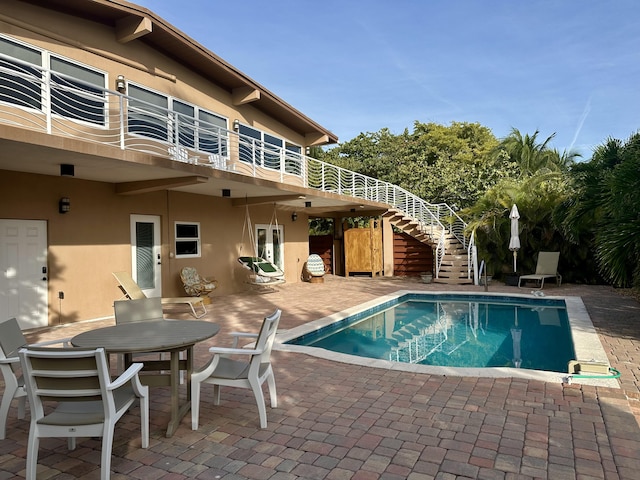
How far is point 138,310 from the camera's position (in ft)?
17.2

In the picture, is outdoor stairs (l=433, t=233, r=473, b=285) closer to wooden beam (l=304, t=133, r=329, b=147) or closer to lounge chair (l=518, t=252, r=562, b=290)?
lounge chair (l=518, t=252, r=562, b=290)

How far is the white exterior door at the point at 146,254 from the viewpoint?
35.2 feet

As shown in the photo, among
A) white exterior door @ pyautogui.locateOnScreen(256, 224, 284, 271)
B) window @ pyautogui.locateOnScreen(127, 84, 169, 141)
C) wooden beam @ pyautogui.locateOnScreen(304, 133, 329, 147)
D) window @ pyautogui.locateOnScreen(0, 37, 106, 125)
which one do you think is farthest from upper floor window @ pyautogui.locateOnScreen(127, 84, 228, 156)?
wooden beam @ pyautogui.locateOnScreen(304, 133, 329, 147)

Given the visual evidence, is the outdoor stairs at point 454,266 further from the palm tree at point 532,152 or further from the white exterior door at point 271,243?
the palm tree at point 532,152

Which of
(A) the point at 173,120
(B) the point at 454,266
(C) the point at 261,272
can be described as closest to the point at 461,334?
(C) the point at 261,272

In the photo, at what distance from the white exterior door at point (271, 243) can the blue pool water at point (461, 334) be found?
206 inches

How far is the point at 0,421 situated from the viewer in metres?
3.84

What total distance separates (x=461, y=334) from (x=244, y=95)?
9398mm

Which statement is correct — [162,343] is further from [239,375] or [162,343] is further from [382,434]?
[382,434]

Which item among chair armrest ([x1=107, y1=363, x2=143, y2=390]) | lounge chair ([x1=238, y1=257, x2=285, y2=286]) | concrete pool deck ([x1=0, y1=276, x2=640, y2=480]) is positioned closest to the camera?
chair armrest ([x1=107, y1=363, x2=143, y2=390])

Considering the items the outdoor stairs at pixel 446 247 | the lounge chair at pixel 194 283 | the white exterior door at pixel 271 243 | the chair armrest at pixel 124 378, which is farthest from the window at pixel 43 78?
the outdoor stairs at pixel 446 247

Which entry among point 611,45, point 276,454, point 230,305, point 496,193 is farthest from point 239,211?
point 611,45

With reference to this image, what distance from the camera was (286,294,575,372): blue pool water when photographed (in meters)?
7.64

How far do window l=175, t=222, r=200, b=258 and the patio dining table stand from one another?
7.46m
